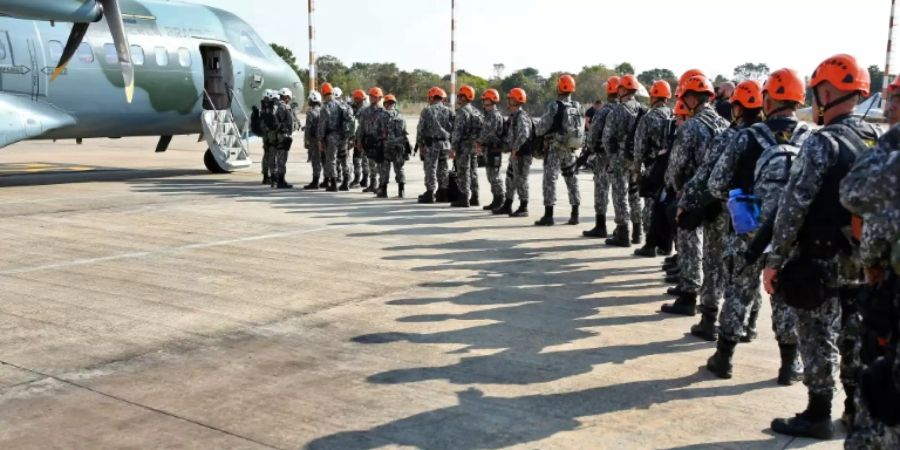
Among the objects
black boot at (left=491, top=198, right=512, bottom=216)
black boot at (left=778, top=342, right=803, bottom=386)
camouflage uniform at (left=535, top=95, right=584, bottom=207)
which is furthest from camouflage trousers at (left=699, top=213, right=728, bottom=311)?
black boot at (left=491, top=198, right=512, bottom=216)

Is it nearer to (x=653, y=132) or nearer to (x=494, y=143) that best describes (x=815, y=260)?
(x=653, y=132)

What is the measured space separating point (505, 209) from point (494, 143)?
3.48 ft

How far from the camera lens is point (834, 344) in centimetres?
432

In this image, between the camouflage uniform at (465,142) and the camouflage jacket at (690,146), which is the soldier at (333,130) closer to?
the camouflage uniform at (465,142)

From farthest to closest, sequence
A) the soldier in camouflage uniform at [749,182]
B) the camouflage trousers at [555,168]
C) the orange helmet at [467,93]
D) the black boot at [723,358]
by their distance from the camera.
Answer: the orange helmet at [467,93] → the camouflage trousers at [555,168] → the black boot at [723,358] → the soldier in camouflage uniform at [749,182]

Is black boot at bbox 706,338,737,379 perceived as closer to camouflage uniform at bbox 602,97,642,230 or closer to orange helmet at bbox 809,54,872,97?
orange helmet at bbox 809,54,872,97

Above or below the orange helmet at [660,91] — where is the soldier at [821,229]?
below

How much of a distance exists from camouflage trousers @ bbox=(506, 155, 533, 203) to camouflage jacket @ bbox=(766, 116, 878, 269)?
8185 mm

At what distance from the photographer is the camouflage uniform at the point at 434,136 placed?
1382 cm

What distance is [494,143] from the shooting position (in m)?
12.9

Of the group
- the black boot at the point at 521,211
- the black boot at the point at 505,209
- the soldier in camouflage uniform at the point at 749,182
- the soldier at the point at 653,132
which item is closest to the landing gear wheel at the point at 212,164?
the black boot at the point at 505,209

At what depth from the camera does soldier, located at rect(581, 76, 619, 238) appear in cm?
1040

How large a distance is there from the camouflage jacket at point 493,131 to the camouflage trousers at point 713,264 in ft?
22.6

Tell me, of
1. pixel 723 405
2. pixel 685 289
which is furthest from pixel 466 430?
pixel 685 289
